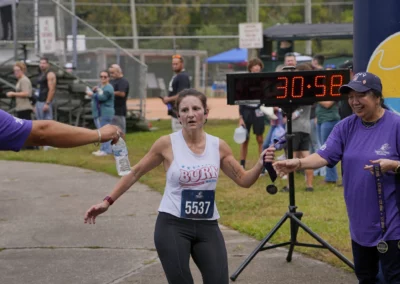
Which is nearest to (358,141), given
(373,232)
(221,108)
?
(373,232)

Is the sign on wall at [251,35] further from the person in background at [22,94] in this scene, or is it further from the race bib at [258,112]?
the race bib at [258,112]

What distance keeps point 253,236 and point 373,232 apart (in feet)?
11.5

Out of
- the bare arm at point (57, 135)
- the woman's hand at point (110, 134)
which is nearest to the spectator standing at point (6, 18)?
the woman's hand at point (110, 134)

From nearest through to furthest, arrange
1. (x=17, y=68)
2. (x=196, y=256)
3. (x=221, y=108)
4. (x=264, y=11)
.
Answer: (x=196, y=256) → (x=17, y=68) → (x=221, y=108) → (x=264, y=11)

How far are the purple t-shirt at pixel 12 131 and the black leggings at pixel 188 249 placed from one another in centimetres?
119

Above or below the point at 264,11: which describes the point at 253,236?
below

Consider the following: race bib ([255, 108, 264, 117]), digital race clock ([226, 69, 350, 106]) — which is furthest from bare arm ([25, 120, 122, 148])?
race bib ([255, 108, 264, 117])

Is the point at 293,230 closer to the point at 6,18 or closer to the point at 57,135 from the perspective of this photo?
the point at 57,135

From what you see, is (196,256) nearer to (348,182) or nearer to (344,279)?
(348,182)

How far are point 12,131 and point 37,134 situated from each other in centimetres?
16

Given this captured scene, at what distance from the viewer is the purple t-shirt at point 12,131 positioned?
462 cm

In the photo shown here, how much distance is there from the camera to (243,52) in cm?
4347

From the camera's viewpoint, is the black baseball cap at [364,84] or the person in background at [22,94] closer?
the black baseball cap at [364,84]

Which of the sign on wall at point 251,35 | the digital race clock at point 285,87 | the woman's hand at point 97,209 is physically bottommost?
the woman's hand at point 97,209
